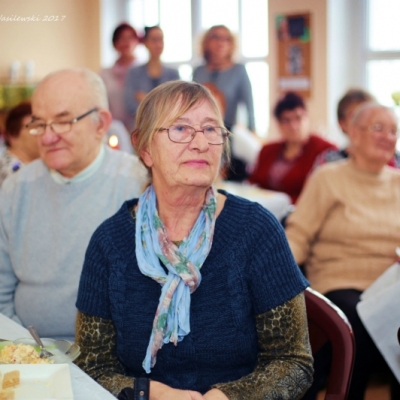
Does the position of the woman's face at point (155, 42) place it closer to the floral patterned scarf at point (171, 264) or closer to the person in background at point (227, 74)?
the person in background at point (227, 74)

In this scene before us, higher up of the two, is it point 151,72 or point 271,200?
point 151,72

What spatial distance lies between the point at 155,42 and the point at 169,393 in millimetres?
4049

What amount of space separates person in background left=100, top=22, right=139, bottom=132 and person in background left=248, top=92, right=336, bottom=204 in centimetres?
143

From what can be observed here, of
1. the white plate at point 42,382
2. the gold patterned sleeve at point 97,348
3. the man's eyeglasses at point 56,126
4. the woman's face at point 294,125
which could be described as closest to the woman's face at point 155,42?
the woman's face at point 294,125

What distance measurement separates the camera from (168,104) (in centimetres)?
159

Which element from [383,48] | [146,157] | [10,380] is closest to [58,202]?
[146,157]

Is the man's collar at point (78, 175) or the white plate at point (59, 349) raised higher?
the man's collar at point (78, 175)

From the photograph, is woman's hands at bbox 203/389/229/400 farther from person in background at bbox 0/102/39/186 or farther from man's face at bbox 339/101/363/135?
man's face at bbox 339/101/363/135

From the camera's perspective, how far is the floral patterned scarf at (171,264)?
1523 mm

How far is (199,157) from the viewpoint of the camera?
5.18ft

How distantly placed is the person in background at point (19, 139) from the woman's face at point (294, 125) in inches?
75.3

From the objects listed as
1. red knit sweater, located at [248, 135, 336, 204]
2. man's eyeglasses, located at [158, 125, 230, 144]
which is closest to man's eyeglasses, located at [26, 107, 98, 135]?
man's eyeglasses, located at [158, 125, 230, 144]

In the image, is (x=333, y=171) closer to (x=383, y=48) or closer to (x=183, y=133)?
(x=183, y=133)

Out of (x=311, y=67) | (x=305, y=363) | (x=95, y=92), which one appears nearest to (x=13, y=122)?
(x=95, y=92)
